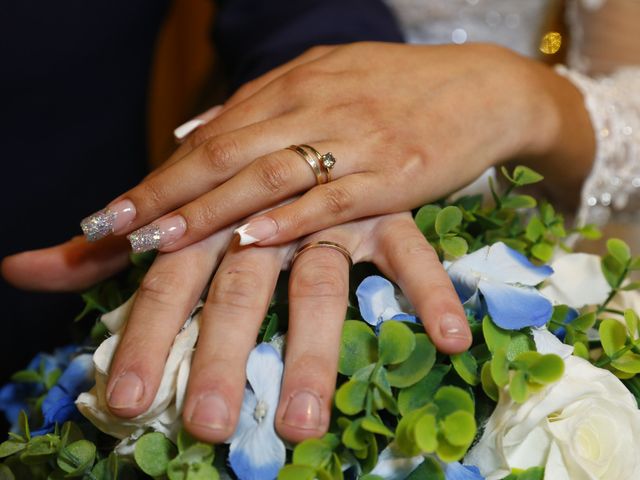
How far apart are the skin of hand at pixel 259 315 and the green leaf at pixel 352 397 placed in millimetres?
22

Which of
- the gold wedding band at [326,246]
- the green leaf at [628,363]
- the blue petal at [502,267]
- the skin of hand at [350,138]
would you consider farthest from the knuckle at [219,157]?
the green leaf at [628,363]

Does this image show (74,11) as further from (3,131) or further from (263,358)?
(263,358)

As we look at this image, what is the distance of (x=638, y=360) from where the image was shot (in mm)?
405

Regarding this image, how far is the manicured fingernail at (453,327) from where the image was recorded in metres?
0.39

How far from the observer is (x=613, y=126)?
873 millimetres

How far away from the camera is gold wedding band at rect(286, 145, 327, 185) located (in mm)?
535

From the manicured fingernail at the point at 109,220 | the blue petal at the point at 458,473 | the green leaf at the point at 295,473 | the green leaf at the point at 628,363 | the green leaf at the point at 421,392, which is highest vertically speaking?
the manicured fingernail at the point at 109,220

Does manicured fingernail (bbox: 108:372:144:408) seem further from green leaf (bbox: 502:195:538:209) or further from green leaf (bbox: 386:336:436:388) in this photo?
green leaf (bbox: 502:195:538:209)

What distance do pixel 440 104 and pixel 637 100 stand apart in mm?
440

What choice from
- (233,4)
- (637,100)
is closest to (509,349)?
(637,100)

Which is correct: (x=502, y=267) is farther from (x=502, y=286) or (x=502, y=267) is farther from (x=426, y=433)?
(x=426, y=433)

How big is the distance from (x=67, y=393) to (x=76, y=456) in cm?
9

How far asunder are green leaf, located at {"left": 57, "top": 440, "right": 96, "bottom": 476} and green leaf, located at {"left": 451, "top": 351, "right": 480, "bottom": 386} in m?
0.21

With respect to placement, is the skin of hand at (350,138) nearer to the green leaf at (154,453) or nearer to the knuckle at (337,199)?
the knuckle at (337,199)
